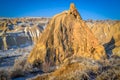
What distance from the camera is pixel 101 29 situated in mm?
90312

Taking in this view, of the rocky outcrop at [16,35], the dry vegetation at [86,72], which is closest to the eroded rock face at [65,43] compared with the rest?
the dry vegetation at [86,72]

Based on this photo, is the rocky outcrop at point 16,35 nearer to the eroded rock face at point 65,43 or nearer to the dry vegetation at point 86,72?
the eroded rock face at point 65,43

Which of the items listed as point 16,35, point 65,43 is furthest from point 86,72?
point 16,35

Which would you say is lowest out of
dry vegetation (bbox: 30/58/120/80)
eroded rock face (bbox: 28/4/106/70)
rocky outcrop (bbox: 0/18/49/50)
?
dry vegetation (bbox: 30/58/120/80)

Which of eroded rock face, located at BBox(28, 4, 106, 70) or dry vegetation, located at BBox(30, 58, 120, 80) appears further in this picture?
eroded rock face, located at BBox(28, 4, 106, 70)

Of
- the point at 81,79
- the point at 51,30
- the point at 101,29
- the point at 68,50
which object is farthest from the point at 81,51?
the point at 101,29

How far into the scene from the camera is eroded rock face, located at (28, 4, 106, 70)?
25828 mm

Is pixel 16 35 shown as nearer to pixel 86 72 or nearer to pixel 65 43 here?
pixel 65 43

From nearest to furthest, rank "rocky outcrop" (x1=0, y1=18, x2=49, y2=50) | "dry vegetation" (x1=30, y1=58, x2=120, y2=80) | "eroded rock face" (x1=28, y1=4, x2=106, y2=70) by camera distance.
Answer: "dry vegetation" (x1=30, y1=58, x2=120, y2=80) < "eroded rock face" (x1=28, y1=4, x2=106, y2=70) < "rocky outcrop" (x1=0, y1=18, x2=49, y2=50)

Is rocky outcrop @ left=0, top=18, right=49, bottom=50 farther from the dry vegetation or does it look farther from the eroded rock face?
the dry vegetation

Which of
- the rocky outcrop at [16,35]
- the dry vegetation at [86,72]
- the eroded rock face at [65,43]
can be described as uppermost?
the rocky outcrop at [16,35]

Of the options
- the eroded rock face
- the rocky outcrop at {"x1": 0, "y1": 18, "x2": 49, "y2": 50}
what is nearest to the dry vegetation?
the eroded rock face

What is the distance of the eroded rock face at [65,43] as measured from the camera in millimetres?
25828

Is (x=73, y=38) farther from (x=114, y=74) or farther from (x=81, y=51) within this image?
(x=114, y=74)
